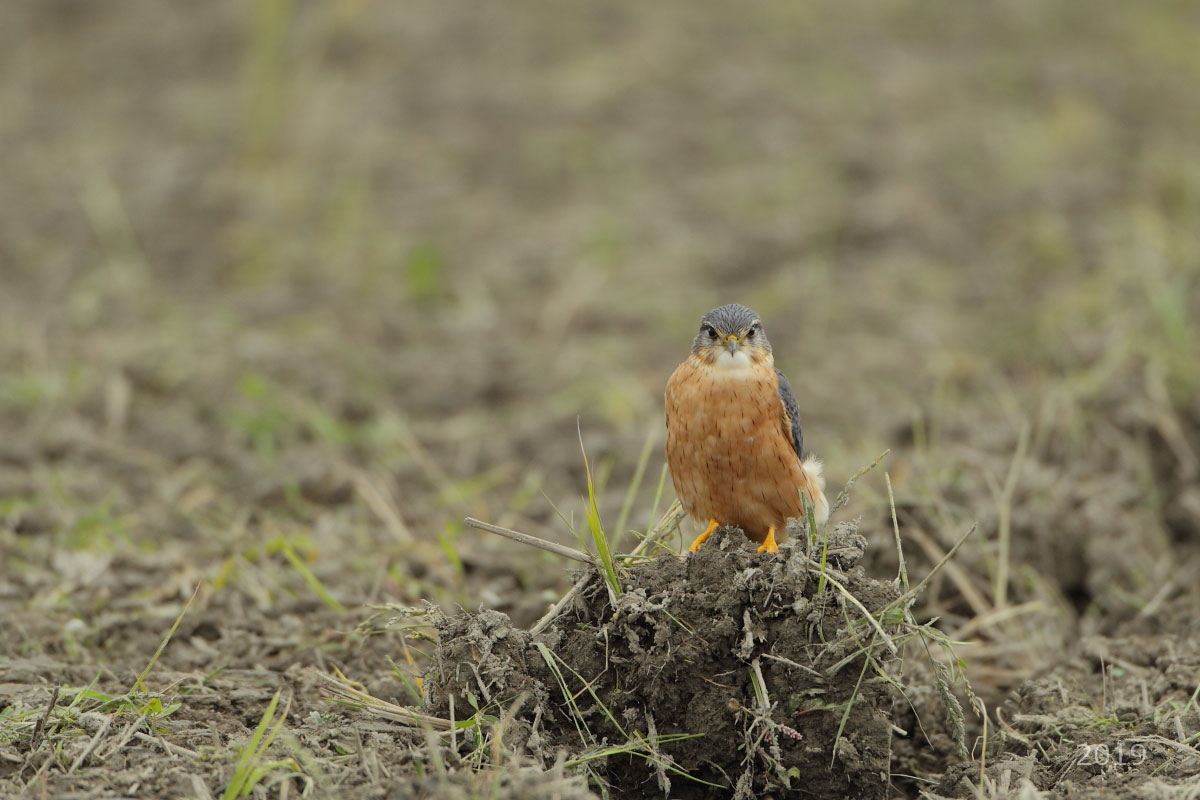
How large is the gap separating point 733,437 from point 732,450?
49 millimetres

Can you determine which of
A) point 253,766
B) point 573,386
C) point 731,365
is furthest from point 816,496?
point 573,386

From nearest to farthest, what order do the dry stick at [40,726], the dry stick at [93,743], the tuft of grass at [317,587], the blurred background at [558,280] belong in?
the dry stick at [93,743] < the dry stick at [40,726] < the tuft of grass at [317,587] < the blurred background at [558,280]

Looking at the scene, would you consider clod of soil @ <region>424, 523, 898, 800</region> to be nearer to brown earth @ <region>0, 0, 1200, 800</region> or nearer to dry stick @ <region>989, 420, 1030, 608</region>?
brown earth @ <region>0, 0, 1200, 800</region>

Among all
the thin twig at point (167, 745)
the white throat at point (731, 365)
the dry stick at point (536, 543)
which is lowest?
the thin twig at point (167, 745)

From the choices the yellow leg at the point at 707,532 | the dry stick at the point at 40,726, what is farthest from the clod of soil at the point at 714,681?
the dry stick at the point at 40,726

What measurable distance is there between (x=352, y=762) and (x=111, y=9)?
12492 mm

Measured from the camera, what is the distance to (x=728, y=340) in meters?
4.56

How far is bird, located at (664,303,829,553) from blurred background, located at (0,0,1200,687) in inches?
13.0

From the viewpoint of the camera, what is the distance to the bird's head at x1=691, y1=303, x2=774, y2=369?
14.9ft

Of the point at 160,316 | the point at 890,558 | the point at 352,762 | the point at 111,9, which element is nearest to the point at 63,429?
the point at 160,316

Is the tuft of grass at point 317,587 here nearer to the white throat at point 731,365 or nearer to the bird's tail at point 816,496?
the white throat at point 731,365

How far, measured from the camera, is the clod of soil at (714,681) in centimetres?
379

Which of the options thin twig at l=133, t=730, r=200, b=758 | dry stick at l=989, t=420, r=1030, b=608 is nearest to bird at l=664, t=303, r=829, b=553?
dry stick at l=989, t=420, r=1030, b=608

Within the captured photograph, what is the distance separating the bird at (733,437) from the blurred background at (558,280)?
1.08 feet
